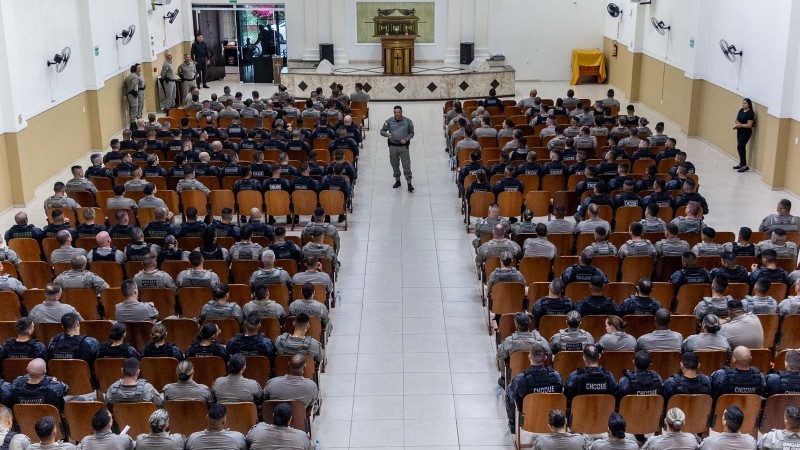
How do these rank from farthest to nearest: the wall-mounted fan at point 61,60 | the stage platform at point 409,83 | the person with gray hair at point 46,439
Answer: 1. the stage platform at point 409,83
2. the wall-mounted fan at point 61,60
3. the person with gray hair at point 46,439

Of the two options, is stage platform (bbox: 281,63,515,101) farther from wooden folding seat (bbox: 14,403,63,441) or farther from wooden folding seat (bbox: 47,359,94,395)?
wooden folding seat (bbox: 14,403,63,441)

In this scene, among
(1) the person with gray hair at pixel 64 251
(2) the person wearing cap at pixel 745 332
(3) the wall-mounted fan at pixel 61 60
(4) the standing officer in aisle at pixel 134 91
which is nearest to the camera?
(2) the person wearing cap at pixel 745 332

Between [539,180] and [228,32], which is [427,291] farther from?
[228,32]

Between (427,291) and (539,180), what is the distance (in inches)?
142

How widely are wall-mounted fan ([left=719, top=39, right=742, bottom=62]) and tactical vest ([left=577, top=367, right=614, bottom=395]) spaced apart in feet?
43.6

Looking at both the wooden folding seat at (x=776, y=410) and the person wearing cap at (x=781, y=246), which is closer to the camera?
the wooden folding seat at (x=776, y=410)

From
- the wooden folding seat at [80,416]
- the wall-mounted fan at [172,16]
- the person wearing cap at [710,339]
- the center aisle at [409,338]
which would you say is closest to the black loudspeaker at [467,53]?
the wall-mounted fan at [172,16]

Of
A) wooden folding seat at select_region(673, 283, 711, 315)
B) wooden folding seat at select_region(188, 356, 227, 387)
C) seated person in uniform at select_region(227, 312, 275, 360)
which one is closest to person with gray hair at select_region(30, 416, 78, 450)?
wooden folding seat at select_region(188, 356, 227, 387)

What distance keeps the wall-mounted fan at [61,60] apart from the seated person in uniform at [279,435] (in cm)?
1301

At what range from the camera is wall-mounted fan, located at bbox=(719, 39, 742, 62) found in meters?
19.3

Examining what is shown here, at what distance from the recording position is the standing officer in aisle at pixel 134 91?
881 inches

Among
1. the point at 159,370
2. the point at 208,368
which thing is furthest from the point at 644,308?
the point at 159,370

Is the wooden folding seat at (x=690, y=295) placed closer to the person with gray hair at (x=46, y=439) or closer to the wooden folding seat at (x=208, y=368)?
the wooden folding seat at (x=208, y=368)

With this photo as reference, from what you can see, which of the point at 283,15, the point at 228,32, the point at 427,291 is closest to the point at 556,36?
the point at 283,15
